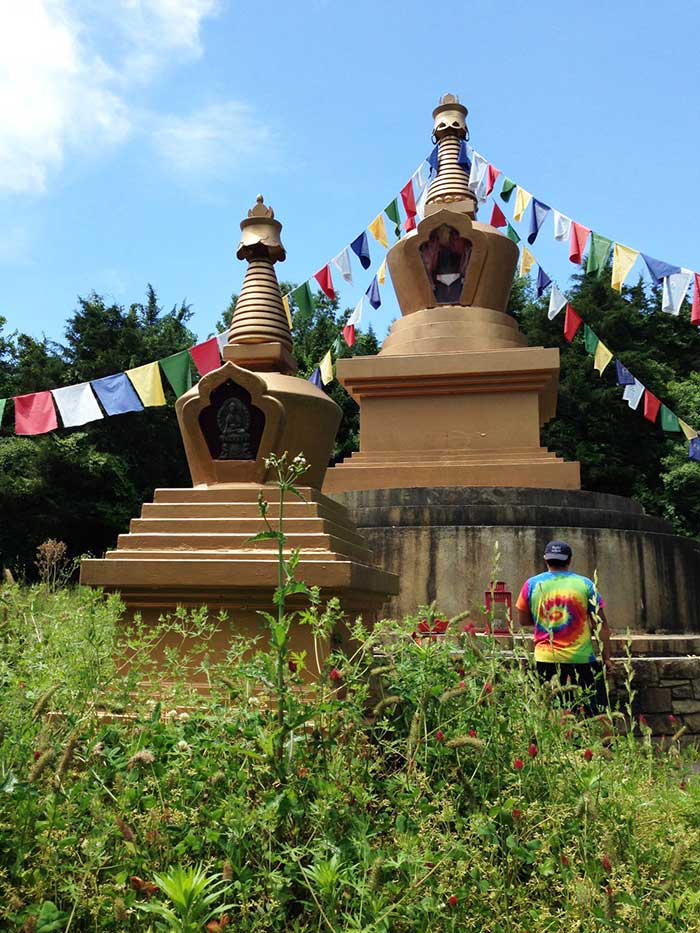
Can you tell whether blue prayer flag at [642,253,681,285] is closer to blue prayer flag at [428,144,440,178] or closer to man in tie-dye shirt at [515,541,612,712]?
blue prayer flag at [428,144,440,178]

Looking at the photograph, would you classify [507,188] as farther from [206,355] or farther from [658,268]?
[206,355]

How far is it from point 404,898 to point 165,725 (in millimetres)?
1161

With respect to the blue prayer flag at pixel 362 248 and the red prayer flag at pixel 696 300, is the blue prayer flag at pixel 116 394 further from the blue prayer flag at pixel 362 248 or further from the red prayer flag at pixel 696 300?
the red prayer flag at pixel 696 300

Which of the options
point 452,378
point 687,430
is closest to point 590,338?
point 687,430

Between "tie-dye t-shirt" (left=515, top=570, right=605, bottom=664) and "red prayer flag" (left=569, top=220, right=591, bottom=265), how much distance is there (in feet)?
29.7

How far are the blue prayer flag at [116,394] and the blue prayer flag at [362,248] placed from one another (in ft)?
19.1

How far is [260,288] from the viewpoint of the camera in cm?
604

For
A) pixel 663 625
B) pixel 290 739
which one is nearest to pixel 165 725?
pixel 290 739

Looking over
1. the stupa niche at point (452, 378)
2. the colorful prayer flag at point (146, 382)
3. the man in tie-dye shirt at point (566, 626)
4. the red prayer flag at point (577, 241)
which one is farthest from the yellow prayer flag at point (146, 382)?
the red prayer flag at point (577, 241)

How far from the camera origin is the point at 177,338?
25.4m

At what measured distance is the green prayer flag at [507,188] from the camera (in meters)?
13.7

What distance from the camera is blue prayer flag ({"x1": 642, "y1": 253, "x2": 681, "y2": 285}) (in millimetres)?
10799

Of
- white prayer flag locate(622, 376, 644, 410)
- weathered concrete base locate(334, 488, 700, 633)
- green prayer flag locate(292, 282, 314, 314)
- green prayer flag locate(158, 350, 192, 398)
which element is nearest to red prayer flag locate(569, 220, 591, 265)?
white prayer flag locate(622, 376, 644, 410)

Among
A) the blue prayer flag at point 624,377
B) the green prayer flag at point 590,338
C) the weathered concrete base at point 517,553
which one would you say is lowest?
the weathered concrete base at point 517,553
